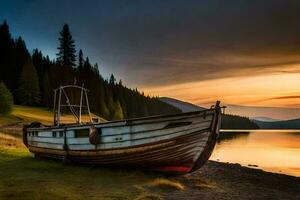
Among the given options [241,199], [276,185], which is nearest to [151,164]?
[241,199]

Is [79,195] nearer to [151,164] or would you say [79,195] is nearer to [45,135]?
[151,164]

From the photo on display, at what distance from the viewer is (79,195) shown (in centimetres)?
1477

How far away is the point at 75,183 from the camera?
58.0 feet

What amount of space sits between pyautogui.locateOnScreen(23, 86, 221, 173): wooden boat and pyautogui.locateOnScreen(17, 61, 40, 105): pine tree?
76.2m

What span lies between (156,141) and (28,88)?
81.7 meters

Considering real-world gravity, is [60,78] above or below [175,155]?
above

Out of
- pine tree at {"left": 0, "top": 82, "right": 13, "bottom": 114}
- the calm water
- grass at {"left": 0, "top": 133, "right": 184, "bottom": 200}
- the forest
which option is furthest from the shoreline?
the forest

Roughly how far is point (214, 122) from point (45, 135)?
13.1m

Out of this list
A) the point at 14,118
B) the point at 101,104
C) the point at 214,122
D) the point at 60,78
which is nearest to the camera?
the point at 214,122

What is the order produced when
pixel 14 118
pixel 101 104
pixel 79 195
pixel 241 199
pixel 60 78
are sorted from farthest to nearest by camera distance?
pixel 101 104
pixel 60 78
pixel 14 118
pixel 241 199
pixel 79 195

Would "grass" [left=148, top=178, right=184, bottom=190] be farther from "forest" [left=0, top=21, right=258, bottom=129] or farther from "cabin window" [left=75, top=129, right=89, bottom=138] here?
"forest" [left=0, top=21, right=258, bottom=129]

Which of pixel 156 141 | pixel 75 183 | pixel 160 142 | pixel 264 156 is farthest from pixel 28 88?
pixel 75 183

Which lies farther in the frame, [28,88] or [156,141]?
[28,88]

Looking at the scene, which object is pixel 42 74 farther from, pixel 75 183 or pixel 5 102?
pixel 75 183
